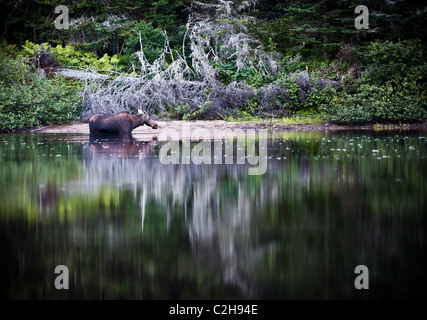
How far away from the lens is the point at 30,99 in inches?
722

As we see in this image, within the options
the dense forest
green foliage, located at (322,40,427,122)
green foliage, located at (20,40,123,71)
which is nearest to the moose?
the dense forest

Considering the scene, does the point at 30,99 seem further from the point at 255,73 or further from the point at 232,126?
the point at 255,73

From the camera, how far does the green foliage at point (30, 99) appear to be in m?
18.3

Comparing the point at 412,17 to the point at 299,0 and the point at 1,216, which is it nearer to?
the point at 299,0

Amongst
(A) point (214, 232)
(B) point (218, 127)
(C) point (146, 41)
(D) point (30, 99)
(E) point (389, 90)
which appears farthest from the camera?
(C) point (146, 41)

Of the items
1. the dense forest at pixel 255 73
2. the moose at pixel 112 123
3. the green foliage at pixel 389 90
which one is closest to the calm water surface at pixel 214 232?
the moose at pixel 112 123

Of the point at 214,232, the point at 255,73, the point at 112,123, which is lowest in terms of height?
the point at 214,232

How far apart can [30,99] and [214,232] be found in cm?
1626

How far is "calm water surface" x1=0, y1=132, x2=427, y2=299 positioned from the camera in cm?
284

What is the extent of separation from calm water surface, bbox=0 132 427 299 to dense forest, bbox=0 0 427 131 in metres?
11.8

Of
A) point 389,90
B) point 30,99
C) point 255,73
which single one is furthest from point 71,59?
point 389,90

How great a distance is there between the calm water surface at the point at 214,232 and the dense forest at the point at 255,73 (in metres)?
11.8

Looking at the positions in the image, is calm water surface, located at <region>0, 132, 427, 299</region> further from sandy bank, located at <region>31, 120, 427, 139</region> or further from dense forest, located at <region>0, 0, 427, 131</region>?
dense forest, located at <region>0, 0, 427, 131</region>

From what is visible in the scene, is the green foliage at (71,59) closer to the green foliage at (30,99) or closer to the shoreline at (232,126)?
the green foliage at (30,99)
